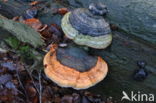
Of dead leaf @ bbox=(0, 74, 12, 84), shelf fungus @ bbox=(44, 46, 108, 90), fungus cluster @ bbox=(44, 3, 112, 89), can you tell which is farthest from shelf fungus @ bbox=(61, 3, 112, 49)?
dead leaf @ bbox=(0, 74, 12, 84)

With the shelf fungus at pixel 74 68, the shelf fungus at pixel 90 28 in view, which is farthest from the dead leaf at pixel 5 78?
the shelf fungus at pixel 90 28

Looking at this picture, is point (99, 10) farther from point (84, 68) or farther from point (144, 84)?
point (144, 84)

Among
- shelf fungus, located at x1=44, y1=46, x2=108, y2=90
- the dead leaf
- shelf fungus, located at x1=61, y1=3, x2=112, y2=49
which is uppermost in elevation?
shelf fungus, located at x1=61, y1=3, x2=112, y2=49

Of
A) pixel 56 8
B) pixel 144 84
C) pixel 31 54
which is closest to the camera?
pixel 144 84

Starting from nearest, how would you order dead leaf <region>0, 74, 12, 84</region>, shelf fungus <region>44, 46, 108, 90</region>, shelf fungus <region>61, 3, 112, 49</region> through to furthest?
shelf fungus <region>44, 46, 108, 90</region>
shelf fungus <region>61, 3, 112, 49</region>
dead leaf <region>0, 74, 12, 84</region>

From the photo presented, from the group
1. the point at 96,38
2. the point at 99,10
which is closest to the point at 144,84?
the point at 96,38

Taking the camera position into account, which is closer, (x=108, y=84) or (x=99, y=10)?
(x=99, y=10)

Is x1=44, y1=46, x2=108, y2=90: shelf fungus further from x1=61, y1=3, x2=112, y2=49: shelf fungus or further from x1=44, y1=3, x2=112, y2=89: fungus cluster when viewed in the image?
x1=61, y1=3, x2=112, y2=49: shelf fungus

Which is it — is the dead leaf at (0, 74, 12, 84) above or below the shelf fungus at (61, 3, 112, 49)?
below
